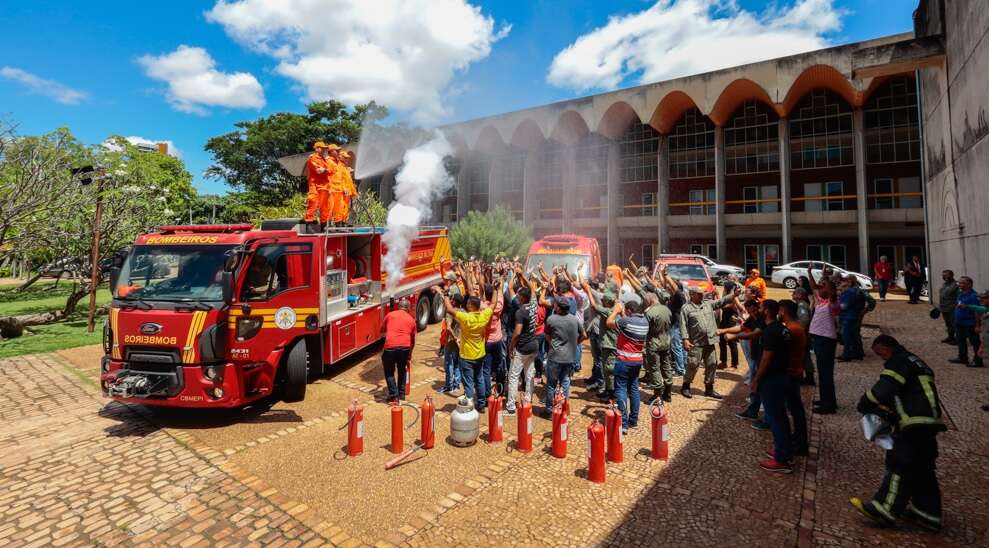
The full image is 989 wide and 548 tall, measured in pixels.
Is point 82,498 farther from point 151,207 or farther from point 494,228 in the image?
point 494,228

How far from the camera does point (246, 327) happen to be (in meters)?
6.70

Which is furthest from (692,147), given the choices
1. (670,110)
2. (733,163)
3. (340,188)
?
(340,188)

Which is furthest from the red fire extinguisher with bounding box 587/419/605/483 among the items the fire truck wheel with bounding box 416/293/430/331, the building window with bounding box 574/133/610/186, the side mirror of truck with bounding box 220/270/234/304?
the building window with bounding box 574/133/610/186

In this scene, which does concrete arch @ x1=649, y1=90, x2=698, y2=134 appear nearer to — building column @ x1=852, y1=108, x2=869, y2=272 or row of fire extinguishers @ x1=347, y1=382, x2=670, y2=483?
building column @ x1=852, y1=108, x2=869, y2=272

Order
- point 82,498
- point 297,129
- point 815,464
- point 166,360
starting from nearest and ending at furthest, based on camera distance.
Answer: point 82,498, point 815,464, point 166,360, point 297,129

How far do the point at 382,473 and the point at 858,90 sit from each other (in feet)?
96.2

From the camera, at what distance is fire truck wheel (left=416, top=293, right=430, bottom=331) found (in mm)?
13242

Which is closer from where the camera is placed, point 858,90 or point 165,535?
point 165,535

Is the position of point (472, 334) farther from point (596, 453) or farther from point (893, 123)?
point (893, 123)

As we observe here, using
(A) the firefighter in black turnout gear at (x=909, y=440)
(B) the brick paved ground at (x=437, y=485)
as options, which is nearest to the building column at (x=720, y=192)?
(B) the brick paved ground at (x=437, y=485)

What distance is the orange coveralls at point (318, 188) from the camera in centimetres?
926

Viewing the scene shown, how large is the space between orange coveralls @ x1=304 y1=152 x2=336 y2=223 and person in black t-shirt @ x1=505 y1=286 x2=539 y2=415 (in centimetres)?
482

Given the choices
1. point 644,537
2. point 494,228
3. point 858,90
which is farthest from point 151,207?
point 858,90

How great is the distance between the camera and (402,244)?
1190 centimetres
